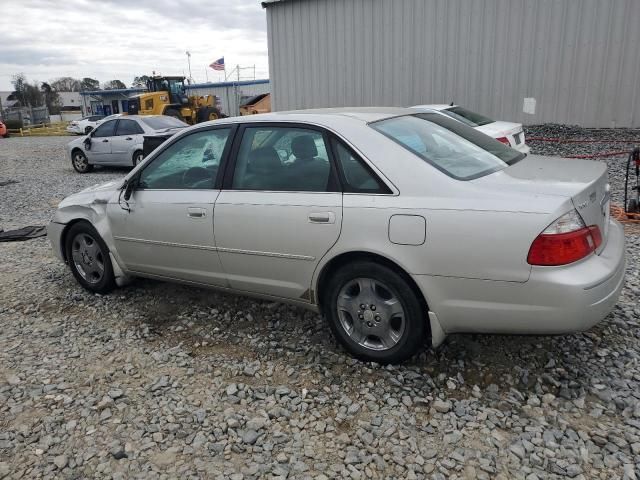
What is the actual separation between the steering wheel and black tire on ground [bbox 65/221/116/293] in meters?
1.15

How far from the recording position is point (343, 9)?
14.3 m

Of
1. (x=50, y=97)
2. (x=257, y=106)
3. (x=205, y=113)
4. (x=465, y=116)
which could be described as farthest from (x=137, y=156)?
(x=50, y=97)

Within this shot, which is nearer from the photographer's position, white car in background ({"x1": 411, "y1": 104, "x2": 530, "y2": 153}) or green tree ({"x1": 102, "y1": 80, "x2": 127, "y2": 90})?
white car in background ({"x1": 411, "y1": 104, "x2": 530, "y2": 153})

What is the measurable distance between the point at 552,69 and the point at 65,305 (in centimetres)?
1185

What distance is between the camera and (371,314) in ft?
10.4

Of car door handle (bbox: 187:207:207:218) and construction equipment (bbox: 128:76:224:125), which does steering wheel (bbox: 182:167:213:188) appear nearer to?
car door handle (bbox: 187:207:207:218)

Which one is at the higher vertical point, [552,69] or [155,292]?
[552,69]

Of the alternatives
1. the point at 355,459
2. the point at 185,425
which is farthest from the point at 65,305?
the point at 355,459

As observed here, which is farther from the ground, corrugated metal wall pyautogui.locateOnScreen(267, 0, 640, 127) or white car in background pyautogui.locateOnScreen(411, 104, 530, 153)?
corrugated metal wall pyautogui.locateOnScreen(267, 0, 640, 127)

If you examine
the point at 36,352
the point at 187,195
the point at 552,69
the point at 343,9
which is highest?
the point at 343,9

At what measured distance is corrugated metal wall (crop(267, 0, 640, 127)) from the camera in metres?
11.7

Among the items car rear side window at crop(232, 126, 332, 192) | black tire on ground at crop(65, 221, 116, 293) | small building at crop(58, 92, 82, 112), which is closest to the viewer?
car rear side window at crop(232, 126, 332, 192)

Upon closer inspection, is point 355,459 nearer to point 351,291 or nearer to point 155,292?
point 351,291

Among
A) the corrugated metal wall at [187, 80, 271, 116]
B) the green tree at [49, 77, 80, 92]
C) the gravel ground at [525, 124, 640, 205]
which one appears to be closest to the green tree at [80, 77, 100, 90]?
the green tree at [49, 77, 80, 92]
